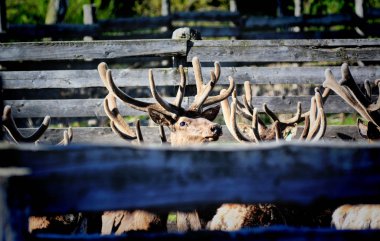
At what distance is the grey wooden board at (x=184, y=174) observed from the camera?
1.36 meters

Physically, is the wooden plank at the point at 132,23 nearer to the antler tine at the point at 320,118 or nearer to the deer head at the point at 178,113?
the deer head at the point at 178,113

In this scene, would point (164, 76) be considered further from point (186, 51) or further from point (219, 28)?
point (219, 28)

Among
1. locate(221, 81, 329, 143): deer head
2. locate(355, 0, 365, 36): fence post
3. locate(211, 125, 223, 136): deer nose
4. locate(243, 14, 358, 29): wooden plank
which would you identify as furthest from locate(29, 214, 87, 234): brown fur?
locate(355, 0, 365, 36): fence post

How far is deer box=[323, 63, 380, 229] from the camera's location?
2.77m

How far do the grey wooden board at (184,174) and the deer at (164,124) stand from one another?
1.54m

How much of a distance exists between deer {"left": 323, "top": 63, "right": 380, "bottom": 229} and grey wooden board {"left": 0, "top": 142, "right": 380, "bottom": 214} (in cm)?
55

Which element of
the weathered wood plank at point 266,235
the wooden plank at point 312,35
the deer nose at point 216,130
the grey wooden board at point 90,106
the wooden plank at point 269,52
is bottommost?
the weathered wood plank at point 266,235

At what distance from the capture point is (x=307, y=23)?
34.9 ft

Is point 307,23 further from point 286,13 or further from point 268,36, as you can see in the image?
point 286,13

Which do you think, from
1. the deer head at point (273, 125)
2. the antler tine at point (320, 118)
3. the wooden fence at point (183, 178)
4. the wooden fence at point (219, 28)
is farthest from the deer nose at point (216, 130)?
the wooden fence at point (219, 28)

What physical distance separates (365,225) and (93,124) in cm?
623

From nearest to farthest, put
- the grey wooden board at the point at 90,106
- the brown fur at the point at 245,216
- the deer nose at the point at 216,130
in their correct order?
the brown fur at the point at 245,216
the deer nose at the point at 216,130
the grey wooden board at the point at 90,106

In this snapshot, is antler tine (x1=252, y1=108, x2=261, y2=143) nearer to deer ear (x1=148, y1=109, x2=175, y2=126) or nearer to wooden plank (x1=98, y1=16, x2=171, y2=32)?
deer ear (x1=148, y1=109, x2=175, y2=126)

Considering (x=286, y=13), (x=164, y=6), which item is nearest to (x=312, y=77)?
(x=164, y=6)
